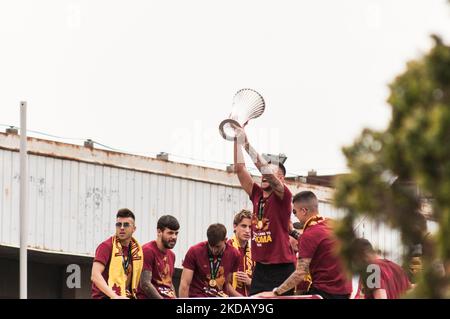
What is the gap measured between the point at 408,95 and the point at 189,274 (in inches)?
415

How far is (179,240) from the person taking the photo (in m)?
28.4

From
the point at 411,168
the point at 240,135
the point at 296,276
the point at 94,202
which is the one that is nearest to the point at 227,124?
the point at 240,135

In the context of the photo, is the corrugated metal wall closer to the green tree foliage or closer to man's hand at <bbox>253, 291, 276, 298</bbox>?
man's hand at <bbox>253, 291, 276, 298</bbox>

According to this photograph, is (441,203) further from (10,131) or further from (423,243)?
(10,131)

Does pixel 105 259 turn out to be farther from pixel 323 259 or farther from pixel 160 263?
pixel 323 259

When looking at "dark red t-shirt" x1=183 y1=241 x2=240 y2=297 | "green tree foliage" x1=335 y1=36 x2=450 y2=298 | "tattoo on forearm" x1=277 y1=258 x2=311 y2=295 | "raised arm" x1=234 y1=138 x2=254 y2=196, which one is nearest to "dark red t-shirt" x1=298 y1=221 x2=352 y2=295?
"tattoo on forearm" x1=277 y1=258 x2=311 y2=295

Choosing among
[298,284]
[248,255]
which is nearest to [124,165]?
[248,255]

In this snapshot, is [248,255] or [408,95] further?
[248,255]

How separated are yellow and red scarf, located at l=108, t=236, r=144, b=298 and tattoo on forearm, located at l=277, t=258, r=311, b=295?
228 cm

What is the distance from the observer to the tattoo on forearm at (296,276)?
1448cm

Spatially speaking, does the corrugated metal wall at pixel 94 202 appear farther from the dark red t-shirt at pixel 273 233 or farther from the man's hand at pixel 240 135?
the man's hand at pixel 240 135

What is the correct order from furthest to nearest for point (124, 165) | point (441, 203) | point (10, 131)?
1. point (124, 165)
2. point (10, 131)
3. point (441, 203)

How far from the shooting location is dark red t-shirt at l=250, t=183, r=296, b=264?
1530 centimetres

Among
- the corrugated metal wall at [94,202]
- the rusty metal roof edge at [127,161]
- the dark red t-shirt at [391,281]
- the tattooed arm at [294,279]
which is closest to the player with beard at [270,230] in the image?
the tattooed arm at [294,279]
